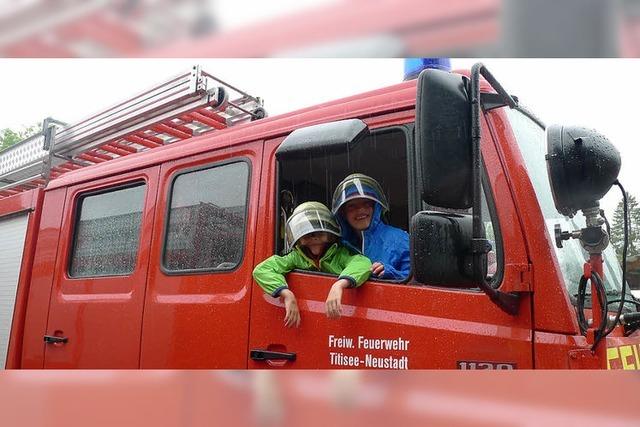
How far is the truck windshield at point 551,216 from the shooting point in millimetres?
1783

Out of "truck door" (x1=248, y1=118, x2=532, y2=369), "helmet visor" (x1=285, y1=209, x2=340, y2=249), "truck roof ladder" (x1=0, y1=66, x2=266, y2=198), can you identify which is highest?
"truck roof ladder" (x1=0, y1=66, x2=266, y2=198)

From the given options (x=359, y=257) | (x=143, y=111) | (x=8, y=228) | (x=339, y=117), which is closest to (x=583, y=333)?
(x=359, y=257)

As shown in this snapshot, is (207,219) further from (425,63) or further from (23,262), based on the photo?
(425,63)

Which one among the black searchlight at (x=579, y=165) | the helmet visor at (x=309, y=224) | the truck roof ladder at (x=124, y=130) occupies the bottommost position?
the helmet visor at (x=309, y=224)

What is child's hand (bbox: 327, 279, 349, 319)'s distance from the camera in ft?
6.25

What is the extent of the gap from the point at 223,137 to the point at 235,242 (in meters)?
0.54

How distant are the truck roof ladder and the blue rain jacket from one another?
641 mm

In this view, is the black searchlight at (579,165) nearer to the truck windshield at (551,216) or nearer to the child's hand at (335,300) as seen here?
the truck windshield at (551,216)

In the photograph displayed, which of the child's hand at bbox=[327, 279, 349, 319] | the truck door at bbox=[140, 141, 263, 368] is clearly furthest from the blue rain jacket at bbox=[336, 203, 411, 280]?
the truck door at bbox=[140, 141, 263, 368]

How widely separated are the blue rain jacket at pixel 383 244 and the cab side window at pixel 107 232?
1.14 metres

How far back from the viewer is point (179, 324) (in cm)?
233

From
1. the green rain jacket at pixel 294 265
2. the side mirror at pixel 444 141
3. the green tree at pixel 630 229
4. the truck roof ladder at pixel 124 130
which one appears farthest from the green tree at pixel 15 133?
the green tree at pixel 630 229

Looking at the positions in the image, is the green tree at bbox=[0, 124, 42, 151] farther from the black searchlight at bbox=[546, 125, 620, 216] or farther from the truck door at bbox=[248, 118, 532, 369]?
the black searchlight at bbox=[546, 125, 620, 216]
